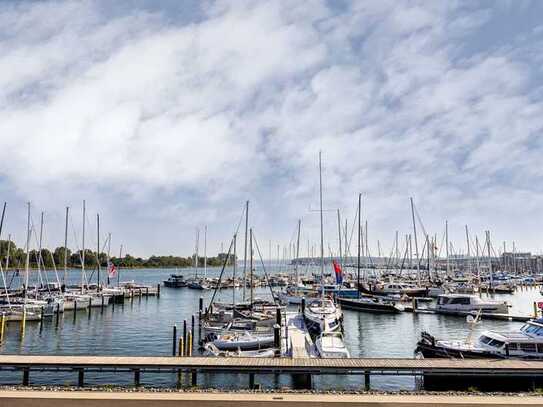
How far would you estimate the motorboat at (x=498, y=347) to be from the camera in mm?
29156

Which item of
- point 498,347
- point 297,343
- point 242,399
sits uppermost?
point 242,399

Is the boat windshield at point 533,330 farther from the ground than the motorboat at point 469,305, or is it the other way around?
the boat windshield at point 533,330

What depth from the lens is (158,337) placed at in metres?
46.9

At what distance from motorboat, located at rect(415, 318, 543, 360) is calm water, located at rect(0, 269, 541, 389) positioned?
449cm

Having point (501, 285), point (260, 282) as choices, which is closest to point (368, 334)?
point (501, 285)

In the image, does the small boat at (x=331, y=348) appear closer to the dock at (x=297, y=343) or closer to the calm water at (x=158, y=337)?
the dock at (x=297, y=343)

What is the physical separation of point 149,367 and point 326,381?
11.4 metres

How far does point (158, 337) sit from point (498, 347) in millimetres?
30957

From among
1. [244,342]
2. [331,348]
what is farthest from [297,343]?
[331,348]

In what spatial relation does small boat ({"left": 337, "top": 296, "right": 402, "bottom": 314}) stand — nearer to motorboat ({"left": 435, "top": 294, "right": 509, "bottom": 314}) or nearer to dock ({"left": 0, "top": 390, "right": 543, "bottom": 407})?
motorboat ({"left": 435, "top": 294, "right": 509, "bottom": 314})

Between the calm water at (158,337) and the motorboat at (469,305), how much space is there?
2.24 metres

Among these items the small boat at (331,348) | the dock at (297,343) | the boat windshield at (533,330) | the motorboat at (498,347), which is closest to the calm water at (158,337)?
the small boat at (331,348)

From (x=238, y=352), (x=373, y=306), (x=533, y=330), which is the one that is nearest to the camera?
(x=533, y=330)

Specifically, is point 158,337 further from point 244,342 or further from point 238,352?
point 238,352
